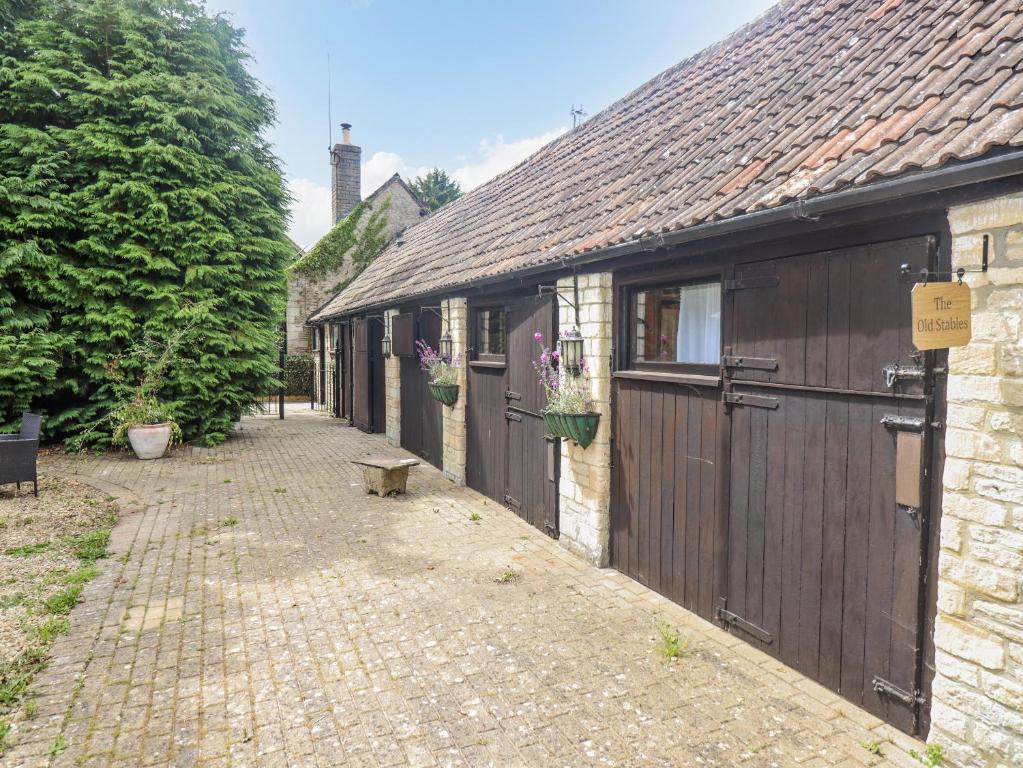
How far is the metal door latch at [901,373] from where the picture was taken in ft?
9.85

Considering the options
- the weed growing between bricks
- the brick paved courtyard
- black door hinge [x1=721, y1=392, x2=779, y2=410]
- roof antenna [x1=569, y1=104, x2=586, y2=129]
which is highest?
roof antenna [x1=569, y1=104, x2=586, y2=129]

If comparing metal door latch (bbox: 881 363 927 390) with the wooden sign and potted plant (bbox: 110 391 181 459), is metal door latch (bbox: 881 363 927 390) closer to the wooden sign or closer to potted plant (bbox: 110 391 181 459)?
the wooden sign

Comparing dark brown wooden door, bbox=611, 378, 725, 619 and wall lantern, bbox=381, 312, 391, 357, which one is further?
wall lantern, bbox=381, 312, 391, 357

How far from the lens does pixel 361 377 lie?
15148 millimetres

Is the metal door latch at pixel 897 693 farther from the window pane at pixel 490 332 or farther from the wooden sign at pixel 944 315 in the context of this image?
the window pane at pixel 490 332

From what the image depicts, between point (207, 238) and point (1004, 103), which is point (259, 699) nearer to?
point (1004, 103)

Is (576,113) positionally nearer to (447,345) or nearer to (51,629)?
(447,345)

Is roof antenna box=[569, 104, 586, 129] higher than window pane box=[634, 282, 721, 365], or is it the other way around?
roof antenna box=[569, 104, 586, 129]

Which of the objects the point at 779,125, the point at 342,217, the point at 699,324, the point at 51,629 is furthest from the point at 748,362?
the point at 342,217

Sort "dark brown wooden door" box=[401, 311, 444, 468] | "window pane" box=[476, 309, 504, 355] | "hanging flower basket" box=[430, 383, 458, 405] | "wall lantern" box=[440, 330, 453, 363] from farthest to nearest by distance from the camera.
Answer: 1. "dark brown wooden door" box=[401, 311, 444, 468]
2. "wall lantern" box=[440, 330, 453, 363]
3. "hanging flower basket" box=[430, 383, 458, 405]
4. "window pane" box=[476, 309, 504, 355]

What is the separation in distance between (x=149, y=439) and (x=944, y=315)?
1205 centimetres

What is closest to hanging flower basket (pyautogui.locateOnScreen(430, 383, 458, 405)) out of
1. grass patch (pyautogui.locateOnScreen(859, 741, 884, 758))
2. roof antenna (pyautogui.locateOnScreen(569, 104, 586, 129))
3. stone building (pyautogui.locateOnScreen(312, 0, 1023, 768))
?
stone building (pyautogui.locateOnScreen(312, 0, 1023, 768))

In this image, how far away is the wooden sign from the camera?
107 inches

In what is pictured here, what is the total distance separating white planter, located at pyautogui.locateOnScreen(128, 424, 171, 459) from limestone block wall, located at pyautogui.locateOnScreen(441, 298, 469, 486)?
5668mm
